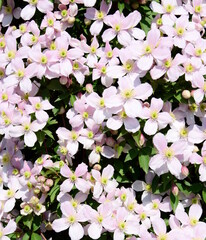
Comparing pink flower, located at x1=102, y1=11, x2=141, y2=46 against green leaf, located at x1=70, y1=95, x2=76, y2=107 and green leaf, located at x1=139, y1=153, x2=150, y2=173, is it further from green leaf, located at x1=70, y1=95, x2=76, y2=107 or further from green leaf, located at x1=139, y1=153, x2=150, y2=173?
green leaf, located at x1=139, y1=153, x2=150, y2=173

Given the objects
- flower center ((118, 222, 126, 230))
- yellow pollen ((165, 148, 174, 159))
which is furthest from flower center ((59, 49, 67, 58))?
flower center ((118, 222, 126, 230))

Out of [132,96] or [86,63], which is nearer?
[132,96]

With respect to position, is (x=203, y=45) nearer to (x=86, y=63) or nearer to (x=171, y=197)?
(x=86, y=63)

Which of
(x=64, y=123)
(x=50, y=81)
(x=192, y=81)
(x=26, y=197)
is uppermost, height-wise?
(x=192, y=81)

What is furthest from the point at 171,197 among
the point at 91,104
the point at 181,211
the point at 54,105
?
the point at 54,105

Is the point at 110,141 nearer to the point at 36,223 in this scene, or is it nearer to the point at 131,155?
the point at 131,155

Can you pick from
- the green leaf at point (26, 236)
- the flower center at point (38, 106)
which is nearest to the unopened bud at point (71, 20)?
the flower center at point (38, 106)

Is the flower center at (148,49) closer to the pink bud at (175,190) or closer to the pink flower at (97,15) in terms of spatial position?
the pink flower at (97,15)
